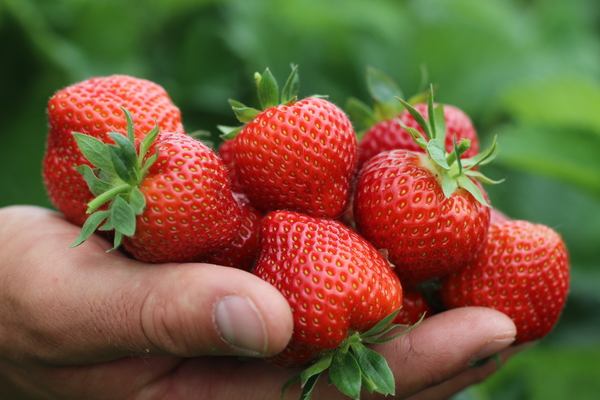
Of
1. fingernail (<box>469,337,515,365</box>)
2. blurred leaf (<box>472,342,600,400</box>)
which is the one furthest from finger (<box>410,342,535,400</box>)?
blurred leaf (<box>472,342,600,400</box>)

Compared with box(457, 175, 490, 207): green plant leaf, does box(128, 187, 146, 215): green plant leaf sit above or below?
below

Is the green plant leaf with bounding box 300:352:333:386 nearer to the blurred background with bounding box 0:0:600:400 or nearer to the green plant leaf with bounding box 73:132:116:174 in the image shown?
the green plant leaf with bounding box 73:132:116:174

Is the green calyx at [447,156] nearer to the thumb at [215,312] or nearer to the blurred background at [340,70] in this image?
the thumb at [215,312]

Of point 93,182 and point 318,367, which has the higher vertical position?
point 93,182

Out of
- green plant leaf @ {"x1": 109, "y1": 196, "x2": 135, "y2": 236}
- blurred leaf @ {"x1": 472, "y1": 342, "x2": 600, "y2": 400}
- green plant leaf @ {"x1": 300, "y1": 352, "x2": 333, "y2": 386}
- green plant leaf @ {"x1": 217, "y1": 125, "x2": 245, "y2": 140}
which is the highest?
green plant leaf @ {"x1": 217, "y1": 125, "x2": 245, "y2": 140}

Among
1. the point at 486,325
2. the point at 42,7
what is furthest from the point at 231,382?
the point at 42,7

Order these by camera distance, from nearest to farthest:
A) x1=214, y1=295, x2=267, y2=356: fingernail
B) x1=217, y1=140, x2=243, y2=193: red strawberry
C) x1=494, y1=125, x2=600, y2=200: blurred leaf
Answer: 1. x1=214, y1=295, x2=267, y2=356: fingernail
2. x1=217, y1=140, x2=243, y2=193: red strawberry
3. x1=494, y1=125, x2=600, y2=200: blurred leaf

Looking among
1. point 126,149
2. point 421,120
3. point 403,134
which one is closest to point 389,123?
point 403,134

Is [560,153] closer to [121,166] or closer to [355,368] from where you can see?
[355,368]
